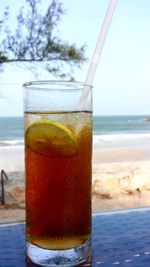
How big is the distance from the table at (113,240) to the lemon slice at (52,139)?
142mm

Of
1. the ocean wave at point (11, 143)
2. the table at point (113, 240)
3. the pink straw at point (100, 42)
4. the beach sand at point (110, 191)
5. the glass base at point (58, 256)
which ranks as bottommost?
the ocean wave at point (11, 143)

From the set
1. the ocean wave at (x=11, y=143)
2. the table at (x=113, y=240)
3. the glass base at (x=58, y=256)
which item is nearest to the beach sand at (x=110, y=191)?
the table at (x=113, y=240)

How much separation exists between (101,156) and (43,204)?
307 inches

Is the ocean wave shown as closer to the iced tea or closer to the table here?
the table

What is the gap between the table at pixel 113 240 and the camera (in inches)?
21.3

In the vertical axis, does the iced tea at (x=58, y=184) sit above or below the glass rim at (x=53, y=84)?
below

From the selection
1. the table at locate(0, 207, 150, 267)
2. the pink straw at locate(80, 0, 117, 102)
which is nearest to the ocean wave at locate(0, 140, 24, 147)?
the table at locate(0, 207, 150, 267)

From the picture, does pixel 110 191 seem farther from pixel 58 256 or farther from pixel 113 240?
pixel 58 256

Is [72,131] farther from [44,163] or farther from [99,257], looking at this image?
[99,257]

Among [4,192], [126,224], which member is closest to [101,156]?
[4,192]

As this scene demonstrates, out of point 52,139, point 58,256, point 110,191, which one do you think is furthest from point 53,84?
point 110,191

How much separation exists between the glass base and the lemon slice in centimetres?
11

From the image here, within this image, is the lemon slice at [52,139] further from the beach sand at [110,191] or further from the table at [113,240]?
the beach sand at [110,191]

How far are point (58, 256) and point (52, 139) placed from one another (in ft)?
0.45
